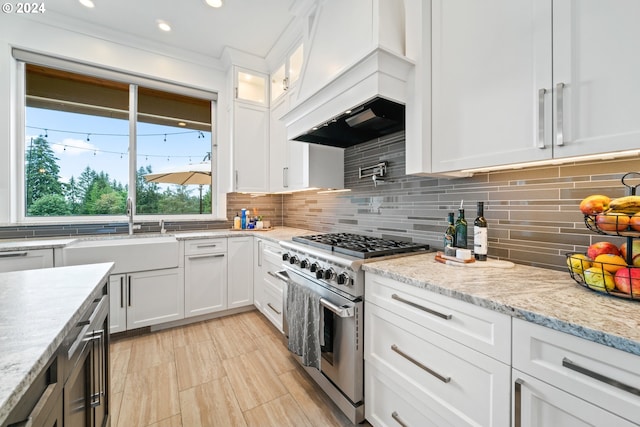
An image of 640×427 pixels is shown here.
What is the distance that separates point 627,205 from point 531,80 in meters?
0.57

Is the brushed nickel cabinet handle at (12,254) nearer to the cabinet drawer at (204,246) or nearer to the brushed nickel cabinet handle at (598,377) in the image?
the cabinet drawer at (204,246)

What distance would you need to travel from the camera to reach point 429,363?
3.63 feet

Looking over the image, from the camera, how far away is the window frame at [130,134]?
252cm

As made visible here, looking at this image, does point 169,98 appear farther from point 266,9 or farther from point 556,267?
point 556,267

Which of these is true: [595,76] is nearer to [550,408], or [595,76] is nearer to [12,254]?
[550,408]

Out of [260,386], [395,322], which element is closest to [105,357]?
[260,386]

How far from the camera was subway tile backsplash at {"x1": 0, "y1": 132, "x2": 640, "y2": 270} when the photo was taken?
47.1 inches

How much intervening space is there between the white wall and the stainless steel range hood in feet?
5.23

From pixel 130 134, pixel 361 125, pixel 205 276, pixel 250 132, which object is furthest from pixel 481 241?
pixel 130 134

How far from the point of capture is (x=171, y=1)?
2.34 meters

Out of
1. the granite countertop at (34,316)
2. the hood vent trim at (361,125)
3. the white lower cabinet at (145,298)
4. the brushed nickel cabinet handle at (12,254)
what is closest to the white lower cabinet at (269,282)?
the white lower cabinet at (145,298)

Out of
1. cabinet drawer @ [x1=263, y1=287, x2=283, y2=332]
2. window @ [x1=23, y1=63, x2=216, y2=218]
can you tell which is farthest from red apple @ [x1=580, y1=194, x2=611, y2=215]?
window @ [x1=23, y1=63, x2=216, y2=218]

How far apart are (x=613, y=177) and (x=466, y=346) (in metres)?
0.93

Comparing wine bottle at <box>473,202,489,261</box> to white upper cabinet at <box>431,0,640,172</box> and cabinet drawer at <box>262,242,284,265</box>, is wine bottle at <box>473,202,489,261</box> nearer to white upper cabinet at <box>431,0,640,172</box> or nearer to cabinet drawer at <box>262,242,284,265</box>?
white upper cabinet at <box>431,0,640,172</box>
